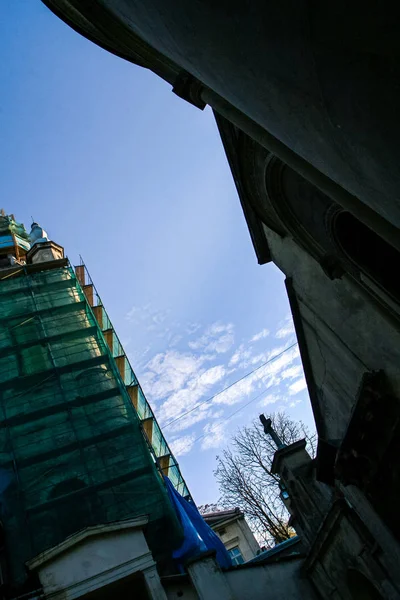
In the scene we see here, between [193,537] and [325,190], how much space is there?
31.6ft

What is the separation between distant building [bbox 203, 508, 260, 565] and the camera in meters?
27.3

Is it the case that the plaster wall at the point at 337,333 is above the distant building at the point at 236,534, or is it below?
below

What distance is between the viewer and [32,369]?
49.5ft

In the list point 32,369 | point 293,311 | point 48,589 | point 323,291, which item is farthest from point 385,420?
point 32,369

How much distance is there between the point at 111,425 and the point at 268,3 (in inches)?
526

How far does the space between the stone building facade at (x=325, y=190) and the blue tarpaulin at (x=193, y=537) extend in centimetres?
224

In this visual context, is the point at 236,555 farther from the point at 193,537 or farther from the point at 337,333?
the point at 337,333

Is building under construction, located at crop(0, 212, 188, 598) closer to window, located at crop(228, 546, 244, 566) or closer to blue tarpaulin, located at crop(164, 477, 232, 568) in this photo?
blue tarpaulin, located at crop(164, 477, 232, 568)

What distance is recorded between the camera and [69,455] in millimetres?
12414

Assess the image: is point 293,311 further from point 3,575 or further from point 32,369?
point 32,369

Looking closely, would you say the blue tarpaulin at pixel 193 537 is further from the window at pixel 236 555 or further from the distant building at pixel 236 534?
the distant building at pixel 236 534

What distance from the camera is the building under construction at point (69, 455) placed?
9.05 m

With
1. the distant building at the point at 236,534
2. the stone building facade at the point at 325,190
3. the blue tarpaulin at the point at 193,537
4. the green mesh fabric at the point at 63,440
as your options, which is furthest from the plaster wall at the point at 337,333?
the distant building at the point at 236,534

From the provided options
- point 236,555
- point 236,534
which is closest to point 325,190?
point 236,555
